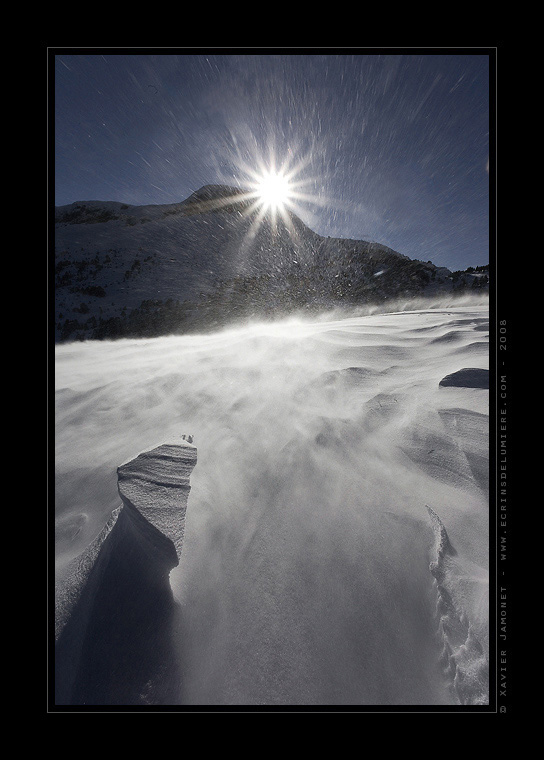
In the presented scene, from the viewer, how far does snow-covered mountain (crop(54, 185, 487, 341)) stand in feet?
34.5

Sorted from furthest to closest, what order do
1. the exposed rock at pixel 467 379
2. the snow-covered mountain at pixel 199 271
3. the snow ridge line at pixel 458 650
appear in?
the snow-covered mountain at pixel 199 271
the exposed rock at pixel 467 379
the snow ridge line at pixel 458 650

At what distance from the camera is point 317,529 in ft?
3.37

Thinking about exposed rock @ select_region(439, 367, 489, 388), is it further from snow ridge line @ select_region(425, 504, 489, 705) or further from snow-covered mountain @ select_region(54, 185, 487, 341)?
snow-covered mountain @ select_region(54, 185, 487, 341)

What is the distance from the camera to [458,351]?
217 centimetres

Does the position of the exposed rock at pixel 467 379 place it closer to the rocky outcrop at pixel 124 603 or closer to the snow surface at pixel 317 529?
the snow surface at pixel 317 529

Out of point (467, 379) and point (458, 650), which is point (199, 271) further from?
point (458, 650)

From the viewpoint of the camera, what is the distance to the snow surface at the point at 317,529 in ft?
2.60

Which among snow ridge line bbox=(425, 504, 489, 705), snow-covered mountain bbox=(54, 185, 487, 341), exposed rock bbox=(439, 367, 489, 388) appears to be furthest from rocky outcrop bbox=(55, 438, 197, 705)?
snow-covered mountain bbox=(54, 185, 487, 341)

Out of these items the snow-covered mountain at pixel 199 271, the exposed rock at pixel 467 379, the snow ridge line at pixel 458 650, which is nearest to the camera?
the snow ridge line at pixel 458 650

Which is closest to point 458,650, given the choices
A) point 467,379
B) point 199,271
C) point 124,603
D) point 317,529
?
point 317,529

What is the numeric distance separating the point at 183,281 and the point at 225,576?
48.6 ft

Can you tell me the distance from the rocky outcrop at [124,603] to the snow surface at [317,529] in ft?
0.17

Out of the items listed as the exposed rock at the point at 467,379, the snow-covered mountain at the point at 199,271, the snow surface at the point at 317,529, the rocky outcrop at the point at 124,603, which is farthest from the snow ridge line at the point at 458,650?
the snow-covered mountain at the point at 199,271

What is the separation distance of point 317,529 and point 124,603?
2.34ft
